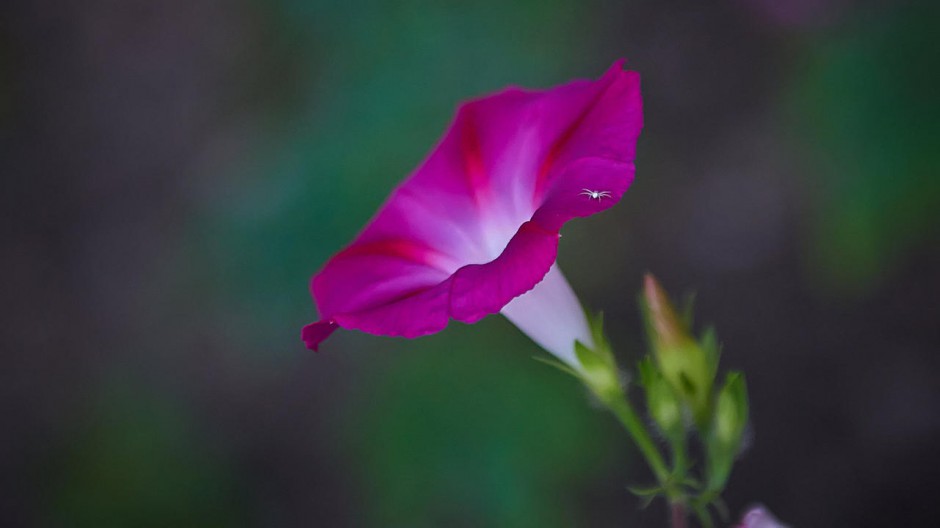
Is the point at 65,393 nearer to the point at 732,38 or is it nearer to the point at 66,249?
the point at 66,249

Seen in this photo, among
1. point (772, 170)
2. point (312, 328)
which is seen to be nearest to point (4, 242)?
point (312, 328)

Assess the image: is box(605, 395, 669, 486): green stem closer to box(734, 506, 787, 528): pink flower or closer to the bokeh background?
box(734, 506, 787, 528): pink flower

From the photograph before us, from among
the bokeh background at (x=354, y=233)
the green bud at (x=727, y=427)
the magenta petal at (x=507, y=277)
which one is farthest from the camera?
the bokeh background at (x=354, y=233)

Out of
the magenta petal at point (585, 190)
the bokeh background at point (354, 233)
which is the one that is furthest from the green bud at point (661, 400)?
the bokeh background at point (354, 233)

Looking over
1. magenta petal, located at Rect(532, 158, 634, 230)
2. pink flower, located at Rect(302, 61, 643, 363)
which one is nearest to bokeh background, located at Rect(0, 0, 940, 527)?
pink flower, located at Rect(302, 61, 643, 363)

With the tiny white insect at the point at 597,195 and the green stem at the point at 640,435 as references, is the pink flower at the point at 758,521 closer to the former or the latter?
the green stem at the point at 640,435
